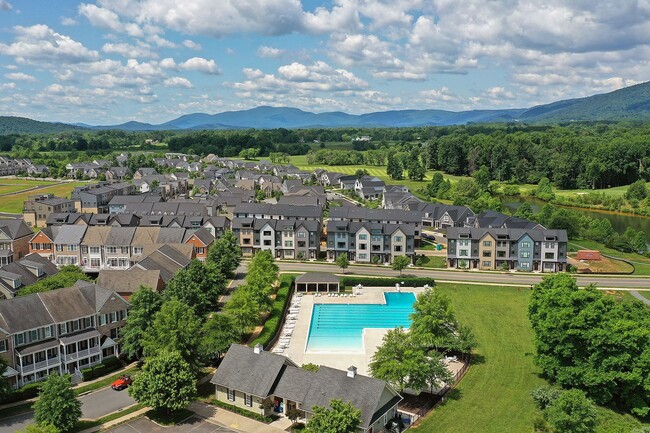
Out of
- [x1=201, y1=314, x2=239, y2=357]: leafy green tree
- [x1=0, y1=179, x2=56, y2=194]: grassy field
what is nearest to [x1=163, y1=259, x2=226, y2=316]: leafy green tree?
[x1=201, y1=314, x2=239, y2=357]: leafy green tree

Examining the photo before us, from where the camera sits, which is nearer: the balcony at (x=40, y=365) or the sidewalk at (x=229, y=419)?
the sidewalk at (x=229, y=419)

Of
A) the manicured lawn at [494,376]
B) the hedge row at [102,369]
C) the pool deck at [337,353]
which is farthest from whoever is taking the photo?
the pool deck at [337,353]

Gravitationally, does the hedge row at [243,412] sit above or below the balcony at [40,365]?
below

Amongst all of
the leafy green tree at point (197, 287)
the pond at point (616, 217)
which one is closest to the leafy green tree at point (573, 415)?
the leafy green tree at point (197, 287)

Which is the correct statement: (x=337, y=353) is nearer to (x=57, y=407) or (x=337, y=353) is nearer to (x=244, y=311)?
(x=244, y=311)

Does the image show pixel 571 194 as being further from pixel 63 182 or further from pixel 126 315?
pixel 63 182

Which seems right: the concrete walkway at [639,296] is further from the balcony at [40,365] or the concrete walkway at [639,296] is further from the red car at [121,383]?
the balcony at [40,365]
